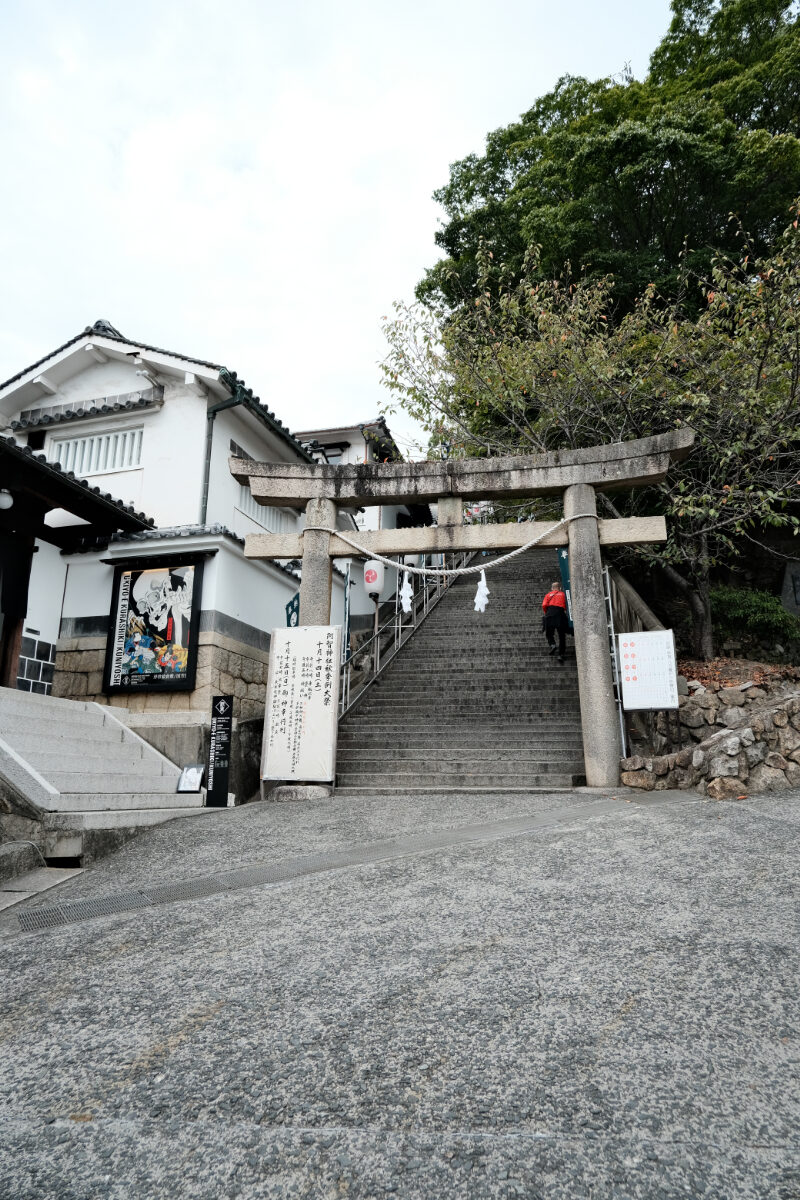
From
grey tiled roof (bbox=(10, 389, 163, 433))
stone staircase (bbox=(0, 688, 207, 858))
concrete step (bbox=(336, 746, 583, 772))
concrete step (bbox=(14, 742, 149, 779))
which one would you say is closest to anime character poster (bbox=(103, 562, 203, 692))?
stone staircase (bbox=(0, 688, 207, 858))

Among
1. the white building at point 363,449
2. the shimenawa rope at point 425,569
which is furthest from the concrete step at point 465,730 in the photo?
the white building at point 363,449

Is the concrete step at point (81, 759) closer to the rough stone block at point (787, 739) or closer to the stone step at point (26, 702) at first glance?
the stone step at point (26, 702)

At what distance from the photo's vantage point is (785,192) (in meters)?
16.3

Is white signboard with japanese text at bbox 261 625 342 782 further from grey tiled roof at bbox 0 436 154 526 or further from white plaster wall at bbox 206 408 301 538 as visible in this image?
white plaster wall at bbox 206 408 301 538

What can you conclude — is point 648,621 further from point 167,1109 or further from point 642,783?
point 167,1109

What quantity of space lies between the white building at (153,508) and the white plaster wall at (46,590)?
0.06 ft

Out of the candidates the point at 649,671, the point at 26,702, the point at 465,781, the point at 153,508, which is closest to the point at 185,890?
the point at 26,702

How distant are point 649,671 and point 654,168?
1360cm

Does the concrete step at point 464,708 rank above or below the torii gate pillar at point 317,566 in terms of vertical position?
below

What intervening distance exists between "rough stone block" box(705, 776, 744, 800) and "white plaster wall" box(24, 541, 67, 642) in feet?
33.7

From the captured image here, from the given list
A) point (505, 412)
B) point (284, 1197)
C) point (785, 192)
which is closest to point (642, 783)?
point (284, 1197)

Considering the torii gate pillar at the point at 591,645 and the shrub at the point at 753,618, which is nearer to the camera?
the torii gate pillar at the point at 591,645

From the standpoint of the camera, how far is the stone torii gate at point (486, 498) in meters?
9.92

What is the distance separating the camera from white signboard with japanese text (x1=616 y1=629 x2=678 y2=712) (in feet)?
30.6
